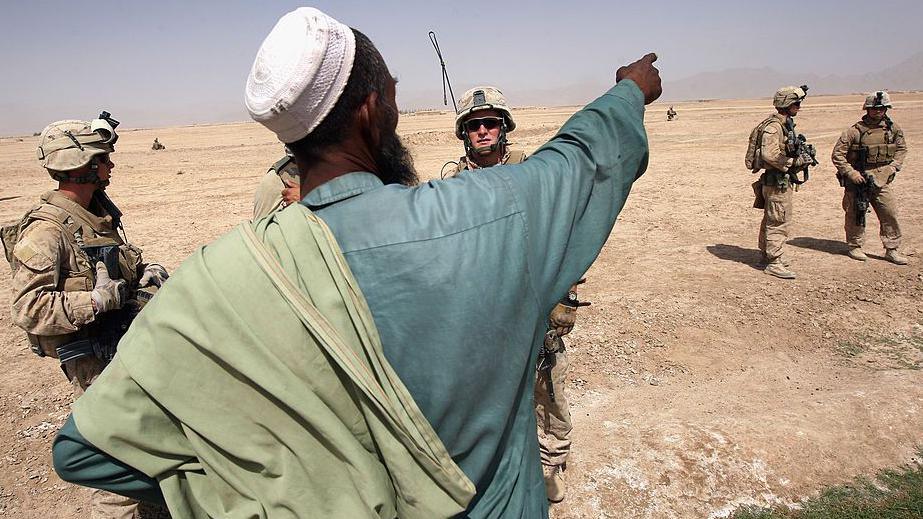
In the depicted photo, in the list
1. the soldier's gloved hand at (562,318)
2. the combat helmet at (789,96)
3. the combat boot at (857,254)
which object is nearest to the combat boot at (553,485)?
the soldier's gloved hand at (562,318)

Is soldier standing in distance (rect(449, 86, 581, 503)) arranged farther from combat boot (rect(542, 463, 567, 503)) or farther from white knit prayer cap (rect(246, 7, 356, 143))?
white knit prayer cap (rect(246, 7, 356, 143))

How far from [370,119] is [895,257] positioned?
8712mm

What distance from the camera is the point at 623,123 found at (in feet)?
3.98

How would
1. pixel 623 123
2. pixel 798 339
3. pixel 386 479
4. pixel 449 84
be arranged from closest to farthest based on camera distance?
pixel 386 479 → pixel 623 123 → pixel 449 84 → pixel 798 339

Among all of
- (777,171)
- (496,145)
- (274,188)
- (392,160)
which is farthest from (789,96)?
(392,160)

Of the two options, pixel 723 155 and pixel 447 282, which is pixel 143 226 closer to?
pixel 447 282

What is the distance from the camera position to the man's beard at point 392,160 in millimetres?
1234

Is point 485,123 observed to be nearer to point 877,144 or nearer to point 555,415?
point 555,415

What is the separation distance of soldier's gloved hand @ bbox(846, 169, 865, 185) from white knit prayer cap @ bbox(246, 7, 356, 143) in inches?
338

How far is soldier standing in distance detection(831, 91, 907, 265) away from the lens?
7.55 meters

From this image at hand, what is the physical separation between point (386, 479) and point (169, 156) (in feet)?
95.5

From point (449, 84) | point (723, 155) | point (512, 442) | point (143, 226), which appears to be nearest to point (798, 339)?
point (449, 84)

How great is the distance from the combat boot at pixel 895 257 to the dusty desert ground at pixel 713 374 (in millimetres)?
206

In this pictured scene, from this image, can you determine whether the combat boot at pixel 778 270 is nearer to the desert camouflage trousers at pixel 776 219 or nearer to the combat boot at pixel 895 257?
the desert camouflage trousers at pixel 776 219
